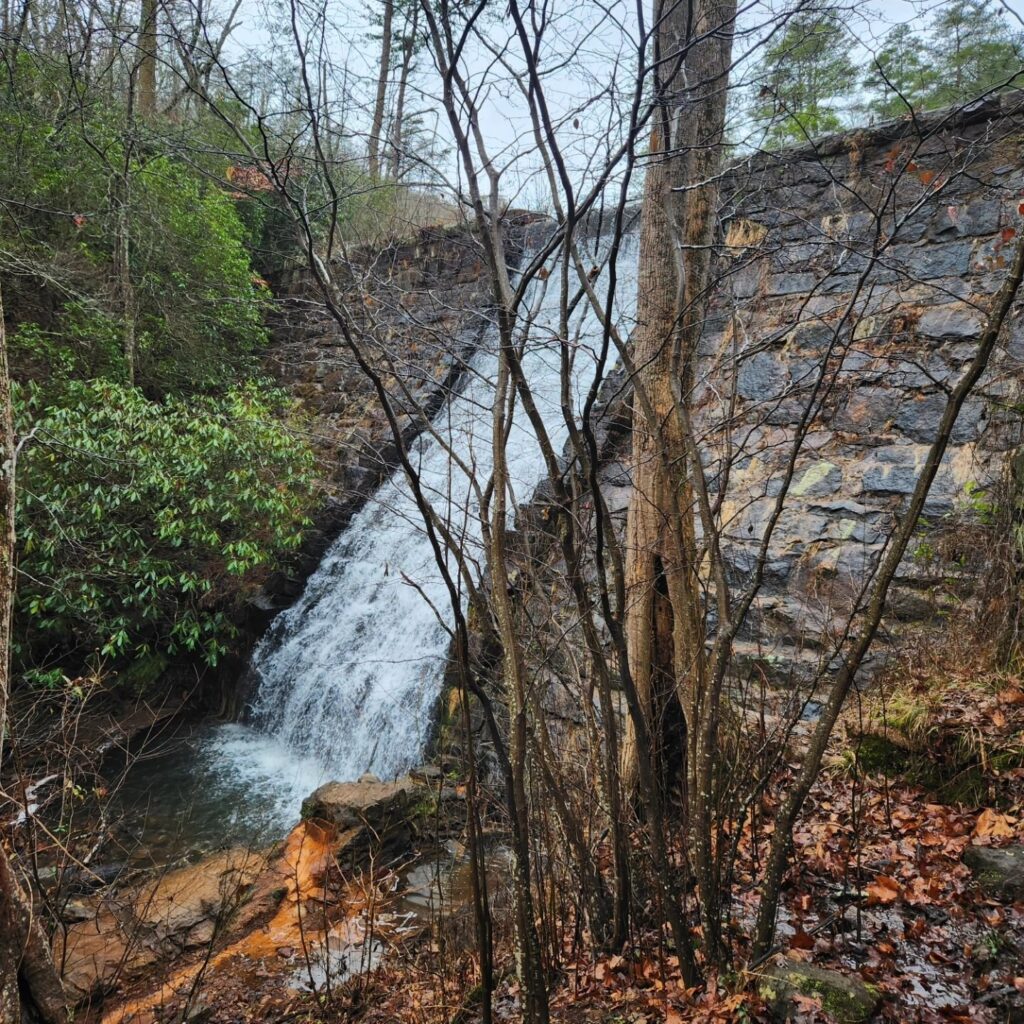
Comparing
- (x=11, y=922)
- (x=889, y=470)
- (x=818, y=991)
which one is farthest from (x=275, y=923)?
(x=889, y=470)

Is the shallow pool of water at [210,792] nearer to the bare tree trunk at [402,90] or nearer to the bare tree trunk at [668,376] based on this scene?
the bare tree trunk at [668,376]

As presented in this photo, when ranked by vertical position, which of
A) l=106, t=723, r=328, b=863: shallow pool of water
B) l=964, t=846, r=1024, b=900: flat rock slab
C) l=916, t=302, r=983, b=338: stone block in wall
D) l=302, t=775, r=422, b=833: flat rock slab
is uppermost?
l=916, t=302, r=983, b=338: stone block in wall

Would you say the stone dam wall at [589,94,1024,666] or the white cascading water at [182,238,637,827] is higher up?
the stone dam wall at [589,94,1024,666]

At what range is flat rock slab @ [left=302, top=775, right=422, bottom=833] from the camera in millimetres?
4637

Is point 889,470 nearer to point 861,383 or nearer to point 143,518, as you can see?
point 861,383

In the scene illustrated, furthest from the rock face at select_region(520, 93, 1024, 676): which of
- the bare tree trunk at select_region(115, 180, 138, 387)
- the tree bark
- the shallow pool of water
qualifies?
the bare tree trunk at select_region(115, 180, 138, 387)

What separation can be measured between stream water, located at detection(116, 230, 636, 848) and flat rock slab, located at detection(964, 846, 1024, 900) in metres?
3.41

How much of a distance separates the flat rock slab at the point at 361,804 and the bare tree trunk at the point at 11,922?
256 centimetres

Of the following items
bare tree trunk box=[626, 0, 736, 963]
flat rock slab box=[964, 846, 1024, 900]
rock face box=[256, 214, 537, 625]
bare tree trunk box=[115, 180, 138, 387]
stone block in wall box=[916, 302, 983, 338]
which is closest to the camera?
flat rock slab box=[964, 846, 1024, 900]

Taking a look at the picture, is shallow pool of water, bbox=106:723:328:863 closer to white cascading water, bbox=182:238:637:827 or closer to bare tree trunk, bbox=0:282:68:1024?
white cascading water, bbox=182:238:637:827

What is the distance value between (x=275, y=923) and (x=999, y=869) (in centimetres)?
392

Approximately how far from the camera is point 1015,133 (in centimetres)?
479

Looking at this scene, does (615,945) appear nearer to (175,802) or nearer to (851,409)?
(851,409)

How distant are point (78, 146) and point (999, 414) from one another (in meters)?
9.12
